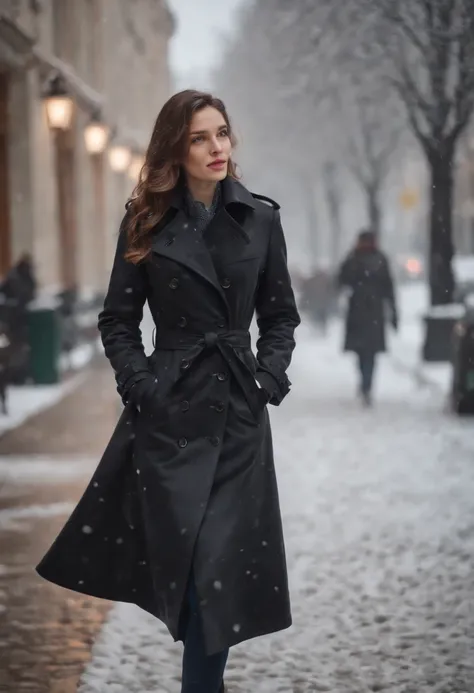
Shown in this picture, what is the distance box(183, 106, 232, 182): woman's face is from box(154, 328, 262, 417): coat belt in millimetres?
465

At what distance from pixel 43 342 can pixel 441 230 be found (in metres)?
5.75

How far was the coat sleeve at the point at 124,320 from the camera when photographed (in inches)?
141

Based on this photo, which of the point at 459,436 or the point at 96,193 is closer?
the point at 459,436

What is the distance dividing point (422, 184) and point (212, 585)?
2922 inches

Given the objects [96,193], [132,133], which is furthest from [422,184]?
[96,193]

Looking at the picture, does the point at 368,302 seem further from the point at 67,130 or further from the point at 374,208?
the point at 374,208

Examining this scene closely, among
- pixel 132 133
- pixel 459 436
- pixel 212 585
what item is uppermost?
pixel 132 133

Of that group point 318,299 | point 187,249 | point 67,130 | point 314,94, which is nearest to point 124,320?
point 187,249

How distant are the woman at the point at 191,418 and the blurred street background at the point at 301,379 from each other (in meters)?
0.74

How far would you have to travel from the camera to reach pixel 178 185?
3686 mm

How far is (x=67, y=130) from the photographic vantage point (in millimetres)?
24891

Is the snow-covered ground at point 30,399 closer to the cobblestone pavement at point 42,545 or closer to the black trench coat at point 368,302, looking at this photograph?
the cobblestone pavement at point 42,545

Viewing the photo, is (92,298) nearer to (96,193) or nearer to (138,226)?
(96,193)

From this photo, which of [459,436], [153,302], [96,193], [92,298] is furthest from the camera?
[96,193]
